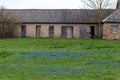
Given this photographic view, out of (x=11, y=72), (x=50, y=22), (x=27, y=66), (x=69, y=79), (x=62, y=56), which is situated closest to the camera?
(x=69, y=79)

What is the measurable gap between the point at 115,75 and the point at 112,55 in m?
8.43

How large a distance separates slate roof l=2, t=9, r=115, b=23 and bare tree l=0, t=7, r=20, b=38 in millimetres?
2309

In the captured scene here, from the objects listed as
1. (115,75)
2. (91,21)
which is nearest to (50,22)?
(91,21)

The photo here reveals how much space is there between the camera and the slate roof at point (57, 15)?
56469mm

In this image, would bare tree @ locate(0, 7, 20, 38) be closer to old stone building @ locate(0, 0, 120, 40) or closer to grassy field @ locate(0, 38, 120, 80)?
old stone building @ locate(0, 0, 120, 40)

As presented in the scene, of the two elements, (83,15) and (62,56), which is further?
(83,15)

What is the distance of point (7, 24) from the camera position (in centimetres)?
5359

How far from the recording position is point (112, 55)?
25.3 m

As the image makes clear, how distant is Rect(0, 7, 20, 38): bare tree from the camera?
52.8m

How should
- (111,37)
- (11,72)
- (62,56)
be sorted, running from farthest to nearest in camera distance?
(111,37), (62,56), (11,72)

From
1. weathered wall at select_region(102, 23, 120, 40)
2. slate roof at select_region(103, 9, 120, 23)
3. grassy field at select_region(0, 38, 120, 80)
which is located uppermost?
slate roof at select_region(103, 9, 120, 23)

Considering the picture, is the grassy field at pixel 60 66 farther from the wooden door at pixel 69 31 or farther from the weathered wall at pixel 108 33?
the wooden door at pixel 69 31

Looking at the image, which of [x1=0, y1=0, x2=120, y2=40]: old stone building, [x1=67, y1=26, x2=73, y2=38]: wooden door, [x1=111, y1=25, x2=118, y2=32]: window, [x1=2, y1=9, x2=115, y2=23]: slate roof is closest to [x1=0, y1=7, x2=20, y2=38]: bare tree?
[x1=0, y1=0, x2=120, y2=40]: old stone building

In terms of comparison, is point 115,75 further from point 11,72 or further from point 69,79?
point 11,72
